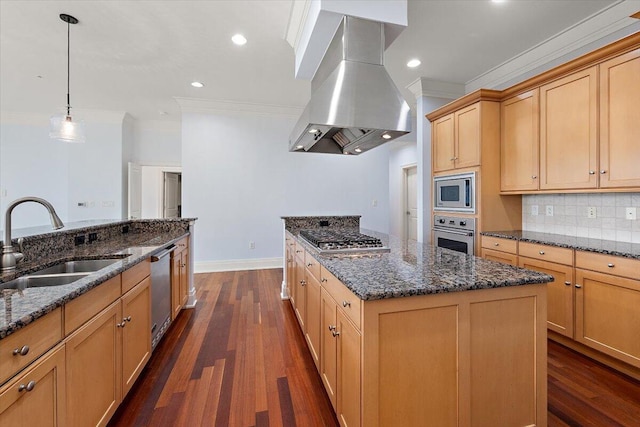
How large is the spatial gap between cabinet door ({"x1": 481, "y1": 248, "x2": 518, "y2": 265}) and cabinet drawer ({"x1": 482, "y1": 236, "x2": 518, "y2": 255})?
0.10ft

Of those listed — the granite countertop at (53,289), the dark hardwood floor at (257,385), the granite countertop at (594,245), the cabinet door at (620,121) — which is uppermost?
the cabinet door at (620,121)

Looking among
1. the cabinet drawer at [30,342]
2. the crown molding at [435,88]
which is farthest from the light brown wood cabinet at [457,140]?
the cabinet drawer at [30,342]

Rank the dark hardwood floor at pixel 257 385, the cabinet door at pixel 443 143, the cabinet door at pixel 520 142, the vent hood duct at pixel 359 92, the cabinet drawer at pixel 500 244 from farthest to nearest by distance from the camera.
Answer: the cabinet door at pixel 443 143 → the cabinet door at pixel 520 142 → the cabinet drawer at pixel 500 244 → the vent hood duct at pixel 359 92 → the dark hardwood floor at pixel 257 385

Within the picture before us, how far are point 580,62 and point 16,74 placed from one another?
6.11 m

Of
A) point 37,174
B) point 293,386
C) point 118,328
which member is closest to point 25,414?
point 118,328

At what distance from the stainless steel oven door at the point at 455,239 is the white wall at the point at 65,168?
547 cm

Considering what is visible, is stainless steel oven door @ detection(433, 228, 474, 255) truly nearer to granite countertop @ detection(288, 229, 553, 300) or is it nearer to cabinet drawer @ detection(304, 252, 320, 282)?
granite countertop @ detection(288, 229, 553, 300)

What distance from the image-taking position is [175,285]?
8.84ft

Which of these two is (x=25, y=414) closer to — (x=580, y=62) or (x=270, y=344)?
(x=270, y=344)

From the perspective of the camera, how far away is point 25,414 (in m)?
0.89

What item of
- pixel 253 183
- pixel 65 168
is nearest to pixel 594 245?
pixel 253 183

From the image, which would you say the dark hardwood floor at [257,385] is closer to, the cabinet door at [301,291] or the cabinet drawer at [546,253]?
the cabinet door at [301,291]

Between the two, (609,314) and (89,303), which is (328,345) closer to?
(89,303)

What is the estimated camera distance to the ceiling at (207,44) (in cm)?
245
